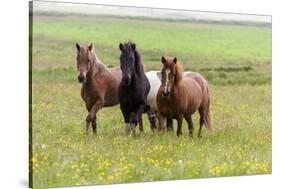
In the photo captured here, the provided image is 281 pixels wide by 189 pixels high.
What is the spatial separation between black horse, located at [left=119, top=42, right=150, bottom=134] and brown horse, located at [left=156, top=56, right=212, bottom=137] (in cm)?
18

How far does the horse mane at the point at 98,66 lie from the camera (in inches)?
258

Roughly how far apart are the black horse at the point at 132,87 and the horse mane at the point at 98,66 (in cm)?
17

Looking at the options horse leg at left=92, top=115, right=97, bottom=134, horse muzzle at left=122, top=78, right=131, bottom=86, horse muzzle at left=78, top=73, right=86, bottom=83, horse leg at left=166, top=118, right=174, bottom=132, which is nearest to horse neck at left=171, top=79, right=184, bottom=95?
horse leg at left=166, top=118, right=174, bottom=132

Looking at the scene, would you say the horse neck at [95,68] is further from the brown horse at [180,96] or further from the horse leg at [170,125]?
the horse leg at [170,125]

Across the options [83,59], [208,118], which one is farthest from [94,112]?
[208,118]

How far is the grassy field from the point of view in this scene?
6289 mm

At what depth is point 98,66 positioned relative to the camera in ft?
21.6

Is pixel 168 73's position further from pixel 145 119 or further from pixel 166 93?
pixel 145 119

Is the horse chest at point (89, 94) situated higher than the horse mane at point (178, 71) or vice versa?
the horse mane at point (178, 71)

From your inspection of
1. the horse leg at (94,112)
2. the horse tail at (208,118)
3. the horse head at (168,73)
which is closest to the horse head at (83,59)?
the horse leg at (94,112)

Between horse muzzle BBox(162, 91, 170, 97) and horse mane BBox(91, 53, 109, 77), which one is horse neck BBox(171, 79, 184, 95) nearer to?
horse muzzle BBox(162, 91, 170, 97)

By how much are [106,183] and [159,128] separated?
33.5 inches

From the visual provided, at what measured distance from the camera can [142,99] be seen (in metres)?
6.85

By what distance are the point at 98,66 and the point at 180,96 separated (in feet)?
3.01
